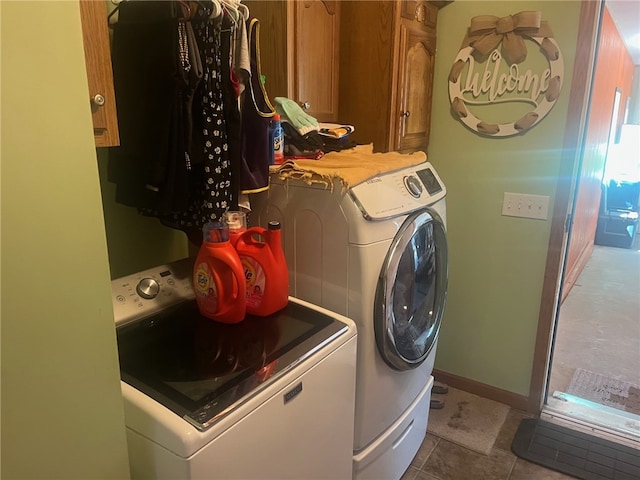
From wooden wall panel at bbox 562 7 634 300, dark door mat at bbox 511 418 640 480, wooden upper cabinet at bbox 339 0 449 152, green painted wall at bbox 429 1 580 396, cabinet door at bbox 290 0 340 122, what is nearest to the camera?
cabinet door at bbox 290 0 340 122

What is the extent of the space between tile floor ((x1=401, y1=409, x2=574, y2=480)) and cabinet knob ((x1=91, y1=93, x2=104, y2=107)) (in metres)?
1.75

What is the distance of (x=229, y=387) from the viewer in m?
1.02

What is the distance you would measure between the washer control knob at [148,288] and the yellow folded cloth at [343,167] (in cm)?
51

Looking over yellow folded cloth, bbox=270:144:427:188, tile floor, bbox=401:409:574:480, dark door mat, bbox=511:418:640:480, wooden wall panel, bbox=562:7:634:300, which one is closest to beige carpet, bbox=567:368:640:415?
dark door mat, bbox=511:418:640:480

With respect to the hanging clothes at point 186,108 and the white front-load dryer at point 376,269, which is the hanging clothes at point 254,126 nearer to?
the hanging clothes at point 186,108

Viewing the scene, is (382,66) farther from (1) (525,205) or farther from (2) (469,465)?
(2) (469,465)

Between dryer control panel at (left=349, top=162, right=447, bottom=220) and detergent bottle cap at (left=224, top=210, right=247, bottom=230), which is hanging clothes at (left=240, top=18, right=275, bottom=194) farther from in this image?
dryer control panel at (left=349, top=162, right=447, bottom=220)

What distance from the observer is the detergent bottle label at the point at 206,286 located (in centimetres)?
128

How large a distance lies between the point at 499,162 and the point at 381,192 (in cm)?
100

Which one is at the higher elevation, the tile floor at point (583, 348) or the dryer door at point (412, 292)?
the dryer door at point (412, 292)

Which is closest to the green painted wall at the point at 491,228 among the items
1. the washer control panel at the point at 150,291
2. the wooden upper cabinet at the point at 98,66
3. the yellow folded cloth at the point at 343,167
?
the yellow folded cloth at the point at 343,167

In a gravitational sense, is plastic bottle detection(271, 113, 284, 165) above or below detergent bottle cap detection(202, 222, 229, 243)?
above

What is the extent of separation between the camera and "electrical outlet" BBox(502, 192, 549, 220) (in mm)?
2104

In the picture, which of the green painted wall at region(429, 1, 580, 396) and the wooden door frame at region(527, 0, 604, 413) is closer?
the wooden door frame at region(527, 0, 604, 413)
